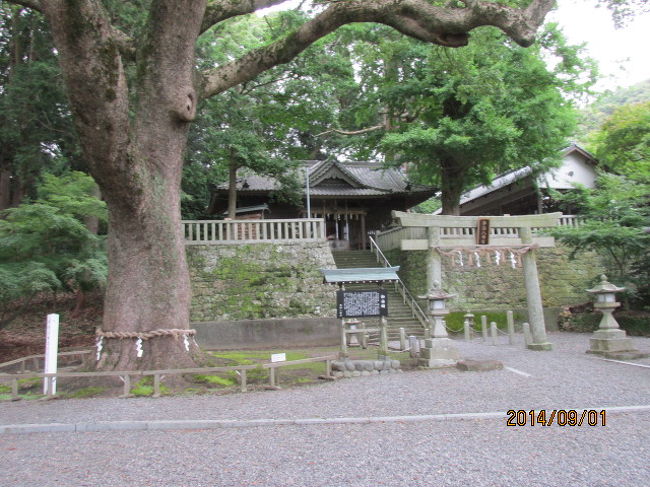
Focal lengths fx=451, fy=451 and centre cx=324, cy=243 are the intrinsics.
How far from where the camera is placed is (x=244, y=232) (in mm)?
14141

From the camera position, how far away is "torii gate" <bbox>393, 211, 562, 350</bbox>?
9.30 metres

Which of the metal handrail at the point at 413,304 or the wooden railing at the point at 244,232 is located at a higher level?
the wooden railing at the point at 244,232

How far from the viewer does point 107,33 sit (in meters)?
5.27

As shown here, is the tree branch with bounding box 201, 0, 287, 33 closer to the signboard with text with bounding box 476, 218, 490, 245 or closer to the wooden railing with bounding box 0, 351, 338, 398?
the wooden railing with bounding box 0, 351, 338, 398

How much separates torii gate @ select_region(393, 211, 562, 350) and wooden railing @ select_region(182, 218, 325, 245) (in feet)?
18.2

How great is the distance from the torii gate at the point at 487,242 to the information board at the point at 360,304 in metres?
1.20

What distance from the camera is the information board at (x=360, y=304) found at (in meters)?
8.91

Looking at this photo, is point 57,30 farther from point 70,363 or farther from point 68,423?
point 70,363

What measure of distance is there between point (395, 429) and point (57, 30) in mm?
5644

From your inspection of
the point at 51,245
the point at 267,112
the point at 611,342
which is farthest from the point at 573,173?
the point at 51,245

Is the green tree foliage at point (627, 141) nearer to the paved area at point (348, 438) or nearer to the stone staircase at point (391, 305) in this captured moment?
the stone staircase at point (391, 305)

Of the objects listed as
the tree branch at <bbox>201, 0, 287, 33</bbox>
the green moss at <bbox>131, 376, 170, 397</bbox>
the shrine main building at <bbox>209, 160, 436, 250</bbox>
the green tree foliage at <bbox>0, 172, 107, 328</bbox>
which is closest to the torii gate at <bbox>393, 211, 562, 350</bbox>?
the tree branch at <bbox>201, 0, 287, 33</bbox>

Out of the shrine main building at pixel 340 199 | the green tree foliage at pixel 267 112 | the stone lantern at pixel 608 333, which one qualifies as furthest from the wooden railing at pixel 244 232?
the stone lantern at pixel 608 333
